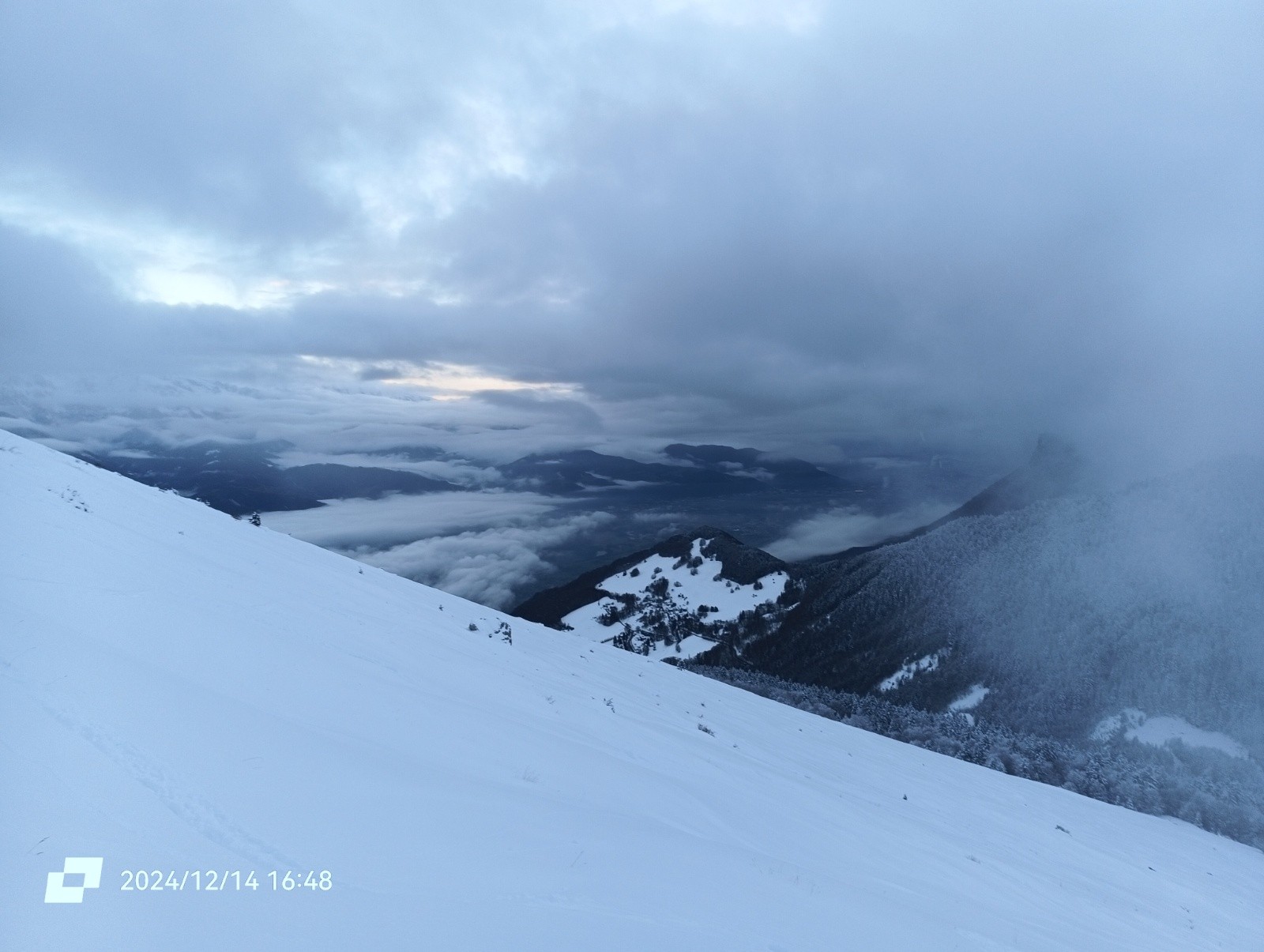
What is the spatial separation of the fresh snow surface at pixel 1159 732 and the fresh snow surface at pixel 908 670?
34081mm

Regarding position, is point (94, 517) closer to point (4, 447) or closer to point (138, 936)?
point (4, 447)

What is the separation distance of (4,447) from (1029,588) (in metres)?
150

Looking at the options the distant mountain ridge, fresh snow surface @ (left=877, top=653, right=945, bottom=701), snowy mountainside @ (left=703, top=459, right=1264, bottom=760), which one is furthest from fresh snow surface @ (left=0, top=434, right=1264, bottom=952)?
fresh snow surface @ (left=877, top=653, right=945, bottom=701)

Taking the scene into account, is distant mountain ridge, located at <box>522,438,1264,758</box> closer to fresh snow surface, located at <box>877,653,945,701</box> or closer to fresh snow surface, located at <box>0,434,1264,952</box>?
fresh snow surface, located at <box>877,653,945,701</box>

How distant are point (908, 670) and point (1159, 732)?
143 ft

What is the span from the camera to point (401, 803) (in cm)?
435

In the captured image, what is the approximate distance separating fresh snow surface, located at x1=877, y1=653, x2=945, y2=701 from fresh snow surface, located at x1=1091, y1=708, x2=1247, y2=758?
112ft

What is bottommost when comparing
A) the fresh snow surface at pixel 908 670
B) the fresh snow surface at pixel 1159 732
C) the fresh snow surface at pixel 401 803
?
the fresh snow surface at pixel 908 670

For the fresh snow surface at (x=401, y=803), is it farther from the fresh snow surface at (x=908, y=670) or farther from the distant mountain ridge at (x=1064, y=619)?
the fresh snow surface at (x=908, y=670)

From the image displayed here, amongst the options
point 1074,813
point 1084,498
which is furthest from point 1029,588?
point 1074,813

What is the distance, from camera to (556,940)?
11.2 feet

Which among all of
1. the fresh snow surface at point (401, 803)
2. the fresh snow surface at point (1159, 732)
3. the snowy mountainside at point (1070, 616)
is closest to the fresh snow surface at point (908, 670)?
the snowy mountainside at point (1070, 616)

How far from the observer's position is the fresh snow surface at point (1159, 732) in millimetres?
73438

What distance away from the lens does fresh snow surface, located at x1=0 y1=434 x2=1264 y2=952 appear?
3.19 m
